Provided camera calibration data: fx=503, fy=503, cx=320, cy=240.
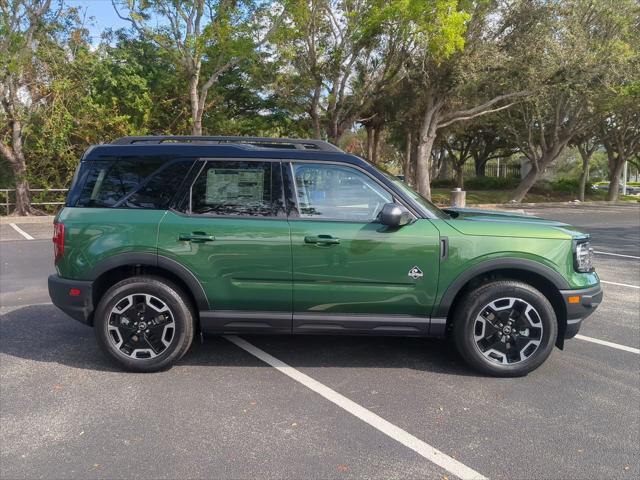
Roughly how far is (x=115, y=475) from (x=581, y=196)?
A: 38057 millimetres

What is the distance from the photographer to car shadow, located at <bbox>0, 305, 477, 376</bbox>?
169 inches

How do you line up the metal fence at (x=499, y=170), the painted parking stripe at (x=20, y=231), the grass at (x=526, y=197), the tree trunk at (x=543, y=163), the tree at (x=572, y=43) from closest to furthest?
the painted parking stripe at (x=20, y=231), the tree at (x=572, y=43), the tree trunk at (x=543, y=163), the grass at (x=526, y=197), the metal fence at (x=499, y=170)

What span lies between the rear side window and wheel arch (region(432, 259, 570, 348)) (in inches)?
92.3

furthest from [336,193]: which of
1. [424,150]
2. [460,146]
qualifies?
[460,146]

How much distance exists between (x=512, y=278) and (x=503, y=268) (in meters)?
0.20

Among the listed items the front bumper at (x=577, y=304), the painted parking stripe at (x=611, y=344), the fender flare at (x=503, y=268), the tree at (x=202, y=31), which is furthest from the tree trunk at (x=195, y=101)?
the front bumper at (x=577, y=304)

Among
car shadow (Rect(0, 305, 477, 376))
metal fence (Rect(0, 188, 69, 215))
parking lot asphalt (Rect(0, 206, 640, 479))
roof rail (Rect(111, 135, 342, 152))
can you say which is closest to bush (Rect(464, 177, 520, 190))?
metal fence (Rect(0, 188, 69, 215))

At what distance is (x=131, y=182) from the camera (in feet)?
13.5

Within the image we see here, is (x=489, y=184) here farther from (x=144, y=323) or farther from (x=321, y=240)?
(x=144, y=323)

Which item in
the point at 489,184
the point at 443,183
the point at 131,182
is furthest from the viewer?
the point at 443,183

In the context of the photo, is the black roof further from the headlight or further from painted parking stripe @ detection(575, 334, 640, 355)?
painted parking stripe @ detection(575, 334, 640, 355)

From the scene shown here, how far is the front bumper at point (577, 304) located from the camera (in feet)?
12.9

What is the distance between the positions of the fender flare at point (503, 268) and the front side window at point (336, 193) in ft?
2.70

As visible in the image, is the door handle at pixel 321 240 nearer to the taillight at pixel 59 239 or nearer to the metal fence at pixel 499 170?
the taillight at pixel 59 239
